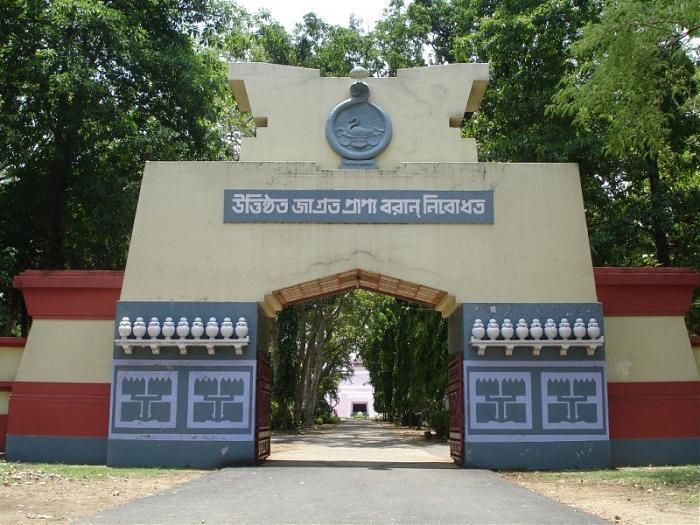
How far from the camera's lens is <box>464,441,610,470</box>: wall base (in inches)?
580

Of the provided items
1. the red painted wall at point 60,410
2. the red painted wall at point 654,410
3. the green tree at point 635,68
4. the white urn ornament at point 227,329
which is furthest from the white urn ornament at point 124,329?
the green tree at point 635,68

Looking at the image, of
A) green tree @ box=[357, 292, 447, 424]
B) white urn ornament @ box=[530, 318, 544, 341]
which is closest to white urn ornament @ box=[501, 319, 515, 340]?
white urn ornament @ box=[530, 318, 544, 341]

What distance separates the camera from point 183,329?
14859mm

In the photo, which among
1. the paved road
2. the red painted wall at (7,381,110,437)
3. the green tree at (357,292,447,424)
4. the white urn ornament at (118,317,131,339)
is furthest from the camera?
the green tree at (357,292,447,424)

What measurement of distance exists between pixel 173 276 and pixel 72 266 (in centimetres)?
1008

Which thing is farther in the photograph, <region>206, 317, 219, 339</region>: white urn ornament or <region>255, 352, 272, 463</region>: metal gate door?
<region>255, 352, 272, 463</region>: metal gate door

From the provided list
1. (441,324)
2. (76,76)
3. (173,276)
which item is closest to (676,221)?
(441,324)

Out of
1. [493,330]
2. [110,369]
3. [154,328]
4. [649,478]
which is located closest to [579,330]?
[493,330]

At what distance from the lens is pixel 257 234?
15500 mm

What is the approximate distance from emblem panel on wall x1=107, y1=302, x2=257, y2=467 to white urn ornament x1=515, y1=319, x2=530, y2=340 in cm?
489

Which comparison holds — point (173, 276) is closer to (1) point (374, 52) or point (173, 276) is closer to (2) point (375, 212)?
(2) point (375, 212)

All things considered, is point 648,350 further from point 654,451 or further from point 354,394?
point 354,394

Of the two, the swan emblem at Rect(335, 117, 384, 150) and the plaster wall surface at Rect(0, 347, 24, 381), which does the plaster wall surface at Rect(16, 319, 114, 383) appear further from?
the swan emblem at Rect(335, 117, 384, 150)

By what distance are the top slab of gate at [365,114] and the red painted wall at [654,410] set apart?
5.48 meters
